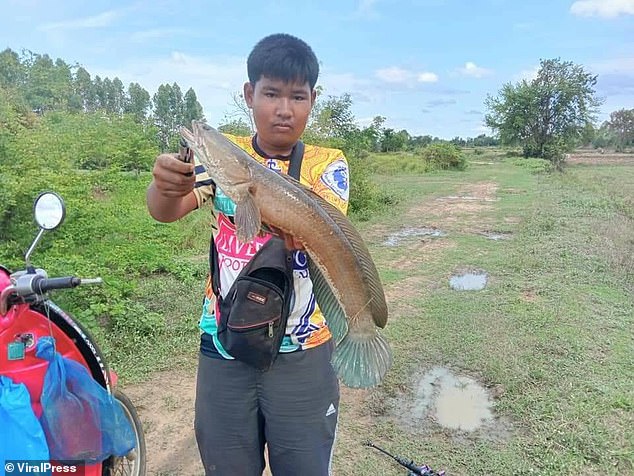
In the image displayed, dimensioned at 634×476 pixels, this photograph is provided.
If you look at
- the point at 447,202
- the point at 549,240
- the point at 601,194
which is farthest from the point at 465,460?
the point at 601,194

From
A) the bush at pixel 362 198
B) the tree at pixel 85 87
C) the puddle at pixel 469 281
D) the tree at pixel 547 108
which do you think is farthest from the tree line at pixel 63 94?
the tree at pixel 547 108

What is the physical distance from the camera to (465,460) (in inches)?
118

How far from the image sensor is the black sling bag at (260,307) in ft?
4.80

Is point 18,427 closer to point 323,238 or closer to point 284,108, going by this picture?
point 323,238

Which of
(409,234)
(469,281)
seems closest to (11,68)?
(409,234)

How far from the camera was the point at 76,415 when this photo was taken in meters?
1.77

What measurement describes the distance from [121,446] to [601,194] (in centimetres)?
1868

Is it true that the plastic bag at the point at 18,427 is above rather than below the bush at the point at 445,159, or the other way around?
below

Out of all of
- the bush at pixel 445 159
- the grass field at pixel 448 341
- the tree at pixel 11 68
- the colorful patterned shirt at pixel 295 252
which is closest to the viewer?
the colorful patterned shirt at pixel 295 252

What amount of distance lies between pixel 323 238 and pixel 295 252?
0.57 ft

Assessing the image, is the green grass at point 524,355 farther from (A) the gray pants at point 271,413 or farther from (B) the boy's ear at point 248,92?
(B) the boy's ear at point 248,92

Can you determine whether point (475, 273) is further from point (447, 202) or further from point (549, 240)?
point (447, 202)

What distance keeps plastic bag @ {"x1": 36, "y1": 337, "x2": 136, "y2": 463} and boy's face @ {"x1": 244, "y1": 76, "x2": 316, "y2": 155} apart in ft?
3.40

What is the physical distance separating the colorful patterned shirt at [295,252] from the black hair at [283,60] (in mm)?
238
